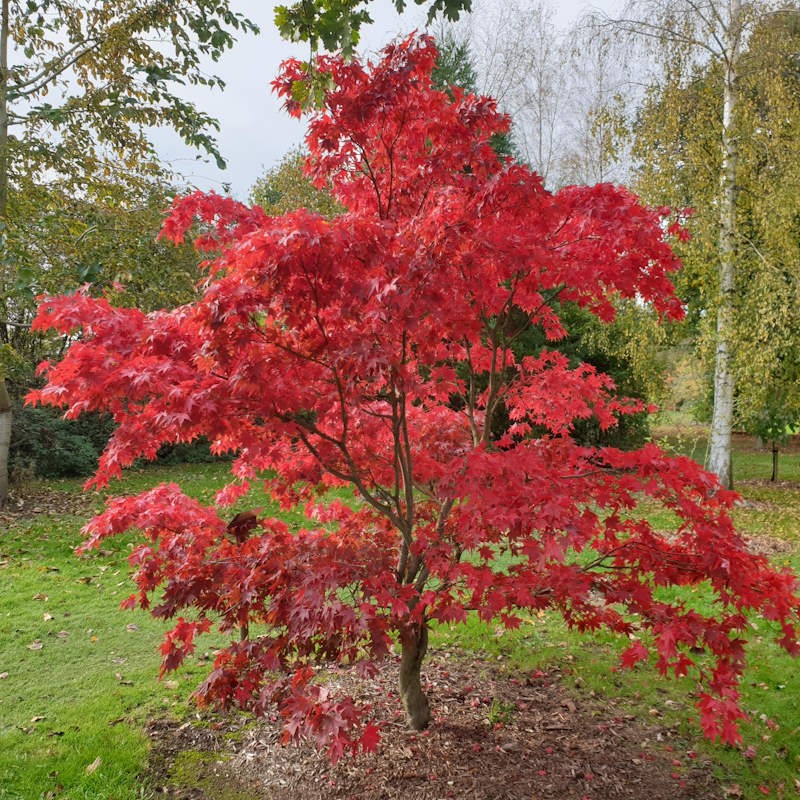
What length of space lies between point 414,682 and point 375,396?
1.65 meters

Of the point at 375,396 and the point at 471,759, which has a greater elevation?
the point at 375,396

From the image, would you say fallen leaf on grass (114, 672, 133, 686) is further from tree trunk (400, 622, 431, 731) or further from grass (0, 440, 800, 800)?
tree trunk (400, 622, 431, 731)

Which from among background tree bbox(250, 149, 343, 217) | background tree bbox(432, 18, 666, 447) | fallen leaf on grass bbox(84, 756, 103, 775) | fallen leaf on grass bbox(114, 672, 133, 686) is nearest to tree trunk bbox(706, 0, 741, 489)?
background tree bbox(432, 18, 666, 447)

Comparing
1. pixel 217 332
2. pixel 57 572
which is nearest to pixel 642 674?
pixel 217 332

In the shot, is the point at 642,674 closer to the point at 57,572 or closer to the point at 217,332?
the point at 217,332

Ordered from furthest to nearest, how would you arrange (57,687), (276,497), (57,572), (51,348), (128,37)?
(51,348) → (128,37) → (57,572) → (57,687) → (276,497)

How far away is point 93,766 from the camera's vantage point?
9.82 ft

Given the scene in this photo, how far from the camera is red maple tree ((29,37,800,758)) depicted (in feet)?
7.18

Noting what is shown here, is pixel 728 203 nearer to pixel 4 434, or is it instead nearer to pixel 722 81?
pixel 722 81

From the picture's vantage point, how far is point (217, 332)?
2100 mm

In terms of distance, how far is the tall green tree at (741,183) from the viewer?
784cm

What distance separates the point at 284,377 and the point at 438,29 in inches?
570

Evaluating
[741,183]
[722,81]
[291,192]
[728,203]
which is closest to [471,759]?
[728,203]

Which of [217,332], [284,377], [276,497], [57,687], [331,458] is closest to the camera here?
[217,332]
